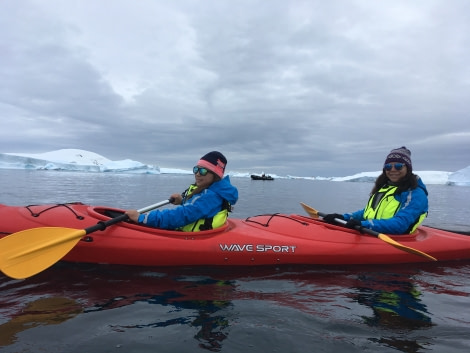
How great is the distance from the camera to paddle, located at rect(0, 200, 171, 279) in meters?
3.75

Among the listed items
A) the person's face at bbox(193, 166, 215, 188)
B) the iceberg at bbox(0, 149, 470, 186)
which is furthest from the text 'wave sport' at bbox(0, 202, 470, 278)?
the iceberg at bbox(0, 149, 470, 186)

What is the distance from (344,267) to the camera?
525 cm

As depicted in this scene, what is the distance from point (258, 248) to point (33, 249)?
9.62 ft

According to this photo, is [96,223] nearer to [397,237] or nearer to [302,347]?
[302,347]

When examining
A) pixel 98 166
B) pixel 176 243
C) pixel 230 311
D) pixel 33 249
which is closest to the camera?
pixel 230 311

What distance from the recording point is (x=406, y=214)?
533 cm

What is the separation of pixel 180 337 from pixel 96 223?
8.38ft

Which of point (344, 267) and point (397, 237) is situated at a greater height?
point (397, 237)

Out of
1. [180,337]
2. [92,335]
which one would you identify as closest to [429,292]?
[180,337]

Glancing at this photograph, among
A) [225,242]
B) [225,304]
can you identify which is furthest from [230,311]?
[225,242]

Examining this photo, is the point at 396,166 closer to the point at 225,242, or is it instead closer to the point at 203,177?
the point at 225,242

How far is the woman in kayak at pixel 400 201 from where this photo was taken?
532 cm

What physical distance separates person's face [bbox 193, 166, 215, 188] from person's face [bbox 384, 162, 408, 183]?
2936mm

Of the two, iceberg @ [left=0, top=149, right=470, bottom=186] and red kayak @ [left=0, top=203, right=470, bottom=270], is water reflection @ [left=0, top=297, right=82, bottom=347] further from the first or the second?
iceberg @ [left=0, top=149, right=470, bottom=186]
